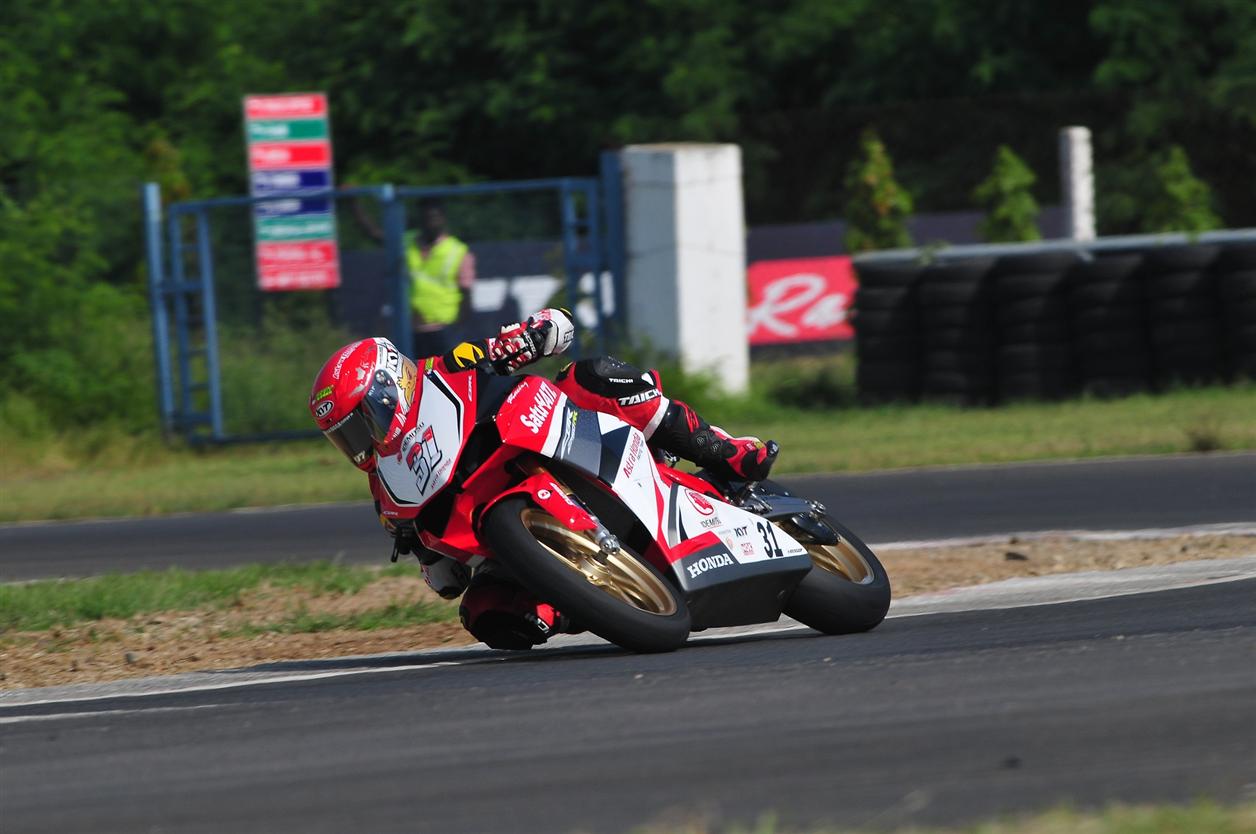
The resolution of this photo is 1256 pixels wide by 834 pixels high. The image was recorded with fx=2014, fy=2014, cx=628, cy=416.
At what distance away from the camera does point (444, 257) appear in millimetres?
16203

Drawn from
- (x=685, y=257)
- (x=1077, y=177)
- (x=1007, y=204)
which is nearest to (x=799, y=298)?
(x=1007, y=204)

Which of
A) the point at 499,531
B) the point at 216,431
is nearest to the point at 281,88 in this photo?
the point at 216,431

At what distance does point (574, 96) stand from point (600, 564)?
25283 millimetres

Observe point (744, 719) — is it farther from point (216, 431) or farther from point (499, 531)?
point (216, 431)

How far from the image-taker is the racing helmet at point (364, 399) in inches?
253

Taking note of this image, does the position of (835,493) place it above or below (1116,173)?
below

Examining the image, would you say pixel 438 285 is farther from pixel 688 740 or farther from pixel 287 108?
pixel 688 740

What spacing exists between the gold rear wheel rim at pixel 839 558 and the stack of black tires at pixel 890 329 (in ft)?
30.9

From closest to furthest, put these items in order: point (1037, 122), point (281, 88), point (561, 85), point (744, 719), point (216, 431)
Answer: point (744, 719)
point (216, 431)
point (1037, 122)
point (561, 85)
point (281, 88)

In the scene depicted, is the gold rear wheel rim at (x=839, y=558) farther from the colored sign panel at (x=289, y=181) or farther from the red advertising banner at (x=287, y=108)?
the red advertising banner at (x=287, y=108)

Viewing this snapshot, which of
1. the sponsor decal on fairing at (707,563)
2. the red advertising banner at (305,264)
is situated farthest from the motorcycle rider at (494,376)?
the red advertising banner at (305,264)

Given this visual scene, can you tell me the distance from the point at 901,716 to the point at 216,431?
1305 centimetres

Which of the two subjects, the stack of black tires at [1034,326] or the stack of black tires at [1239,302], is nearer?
the stack of black tires at [1239,302]

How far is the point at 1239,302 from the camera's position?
15.2 m
